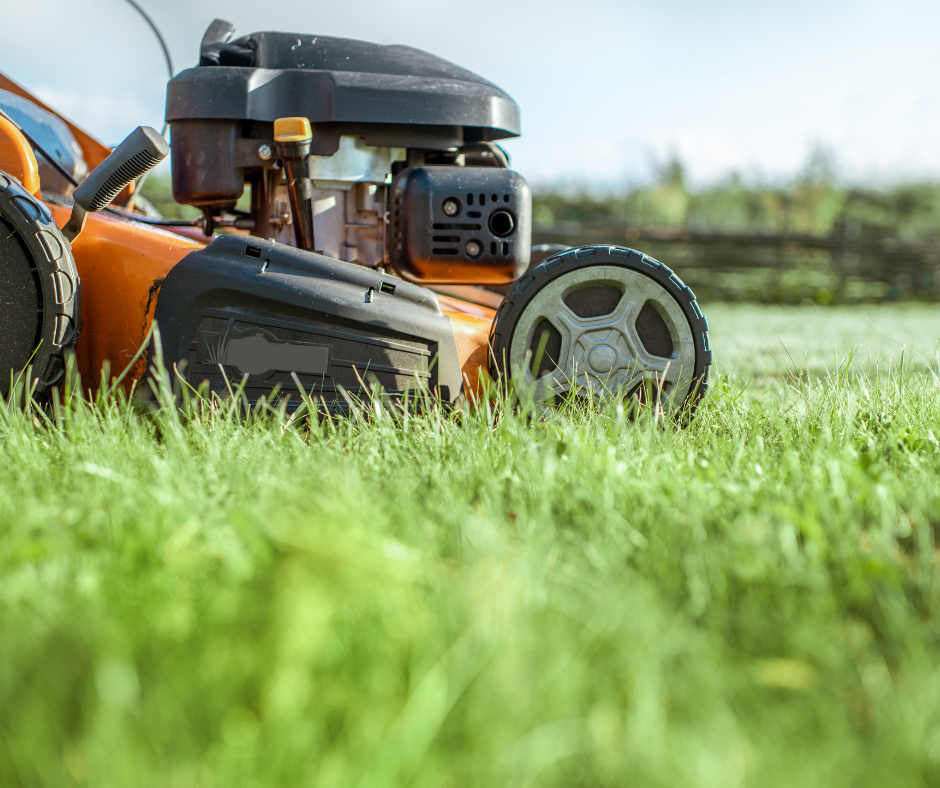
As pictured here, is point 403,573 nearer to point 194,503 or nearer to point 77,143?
point 194,503

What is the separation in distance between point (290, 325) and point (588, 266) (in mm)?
667

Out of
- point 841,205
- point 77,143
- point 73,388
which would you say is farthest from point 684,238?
point 841,205

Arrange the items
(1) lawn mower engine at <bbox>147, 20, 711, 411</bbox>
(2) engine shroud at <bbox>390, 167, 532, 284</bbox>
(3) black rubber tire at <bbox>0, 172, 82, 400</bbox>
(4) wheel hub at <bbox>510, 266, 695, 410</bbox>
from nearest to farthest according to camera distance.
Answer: (3) black rubber tire at <bbox>0, 172, 82, 400</bbox>, (1) lawn mower engine at <bbox>147, 20, 711, 411</bbox>, (4) wheel hub at <bbox>510, 266, 695, 410</bbox>, (2) engine shroud at <bbox>390, 167, 532, 284</bbox>

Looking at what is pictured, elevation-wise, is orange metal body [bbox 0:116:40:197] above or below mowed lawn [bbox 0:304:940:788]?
above

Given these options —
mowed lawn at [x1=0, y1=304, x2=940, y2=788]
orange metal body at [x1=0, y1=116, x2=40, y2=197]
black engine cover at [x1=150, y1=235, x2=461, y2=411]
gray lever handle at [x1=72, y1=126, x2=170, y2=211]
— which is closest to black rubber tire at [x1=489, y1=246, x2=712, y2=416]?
black engine cover at [x1=150, y1=235, x2=461, y2=411]

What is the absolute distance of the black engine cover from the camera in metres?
1.64

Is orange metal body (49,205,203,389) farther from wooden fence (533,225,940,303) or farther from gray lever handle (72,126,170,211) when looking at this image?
wooden fence (533,225,940,303)

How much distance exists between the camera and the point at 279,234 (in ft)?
6.96

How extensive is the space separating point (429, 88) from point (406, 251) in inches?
16.7

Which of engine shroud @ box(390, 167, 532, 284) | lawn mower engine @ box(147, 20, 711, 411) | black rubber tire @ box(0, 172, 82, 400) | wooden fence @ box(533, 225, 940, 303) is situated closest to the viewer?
black rubber tire @ box(0, 172, 82, 400)

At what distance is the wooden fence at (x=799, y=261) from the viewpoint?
13.6 meters

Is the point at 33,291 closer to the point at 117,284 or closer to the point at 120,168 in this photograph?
the point at 117,284

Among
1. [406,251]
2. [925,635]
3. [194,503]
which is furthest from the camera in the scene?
[406,251]

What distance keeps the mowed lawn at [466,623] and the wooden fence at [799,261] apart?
12.7 m
